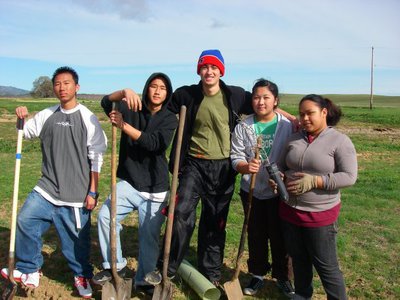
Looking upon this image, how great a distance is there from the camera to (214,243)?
4.91m

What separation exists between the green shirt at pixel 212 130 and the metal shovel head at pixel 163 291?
1.35m

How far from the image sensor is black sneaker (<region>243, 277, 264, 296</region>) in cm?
471

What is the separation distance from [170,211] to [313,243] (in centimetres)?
137

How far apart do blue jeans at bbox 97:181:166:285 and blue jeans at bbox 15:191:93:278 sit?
1.00ft

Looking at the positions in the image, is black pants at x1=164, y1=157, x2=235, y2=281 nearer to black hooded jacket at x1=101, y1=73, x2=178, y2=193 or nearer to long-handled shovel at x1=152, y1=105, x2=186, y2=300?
long-handled shovel at x1=152, y1=105, x2=186, y2=300

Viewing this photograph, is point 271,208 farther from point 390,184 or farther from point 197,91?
point 390,184

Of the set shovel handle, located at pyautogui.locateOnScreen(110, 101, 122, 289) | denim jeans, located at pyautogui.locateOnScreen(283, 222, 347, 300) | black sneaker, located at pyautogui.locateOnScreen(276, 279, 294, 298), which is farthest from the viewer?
black sneaker, located at pyautogui.locateOnScreen(276, 279, 294, 298)

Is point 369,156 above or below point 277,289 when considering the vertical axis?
above

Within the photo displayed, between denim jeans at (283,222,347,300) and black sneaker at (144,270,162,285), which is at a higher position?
denim jeans at (283,222,347,300)

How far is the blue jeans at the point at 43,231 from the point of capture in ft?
13.9

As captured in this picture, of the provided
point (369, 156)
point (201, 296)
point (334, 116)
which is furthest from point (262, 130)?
point (369, 156)

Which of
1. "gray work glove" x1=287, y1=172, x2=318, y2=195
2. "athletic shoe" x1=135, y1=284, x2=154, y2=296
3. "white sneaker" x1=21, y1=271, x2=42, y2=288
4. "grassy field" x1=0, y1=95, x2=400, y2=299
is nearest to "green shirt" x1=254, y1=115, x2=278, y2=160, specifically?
"gray work glove" x1=287, y1=172, x2=318, y2=195

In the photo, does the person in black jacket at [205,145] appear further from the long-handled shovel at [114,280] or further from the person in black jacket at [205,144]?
the long-handled shovel at [114,280]

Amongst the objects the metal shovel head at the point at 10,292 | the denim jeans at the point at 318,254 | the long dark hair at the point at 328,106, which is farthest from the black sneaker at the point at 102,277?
the long dark hair at the point at 328,106
